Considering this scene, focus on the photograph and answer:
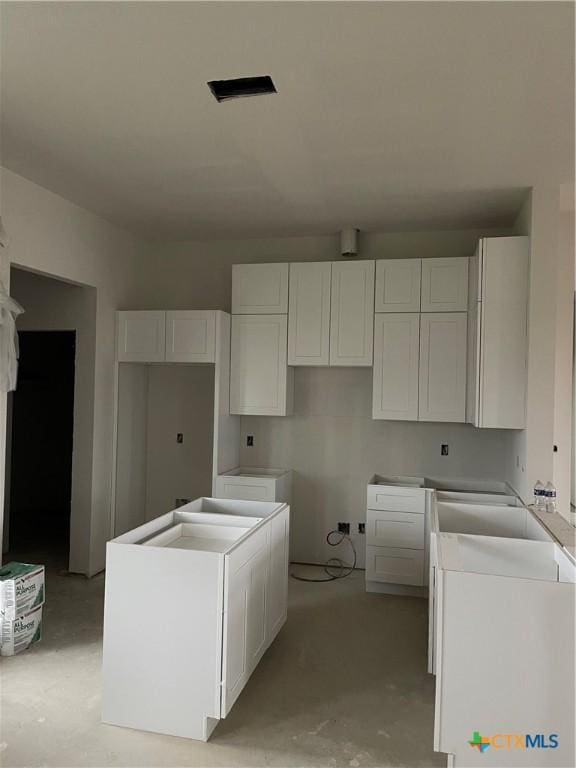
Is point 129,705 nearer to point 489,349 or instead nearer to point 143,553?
point 143,553

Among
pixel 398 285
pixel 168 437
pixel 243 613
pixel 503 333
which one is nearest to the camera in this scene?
pixel 243 613

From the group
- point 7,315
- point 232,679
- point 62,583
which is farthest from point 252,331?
point 232,679

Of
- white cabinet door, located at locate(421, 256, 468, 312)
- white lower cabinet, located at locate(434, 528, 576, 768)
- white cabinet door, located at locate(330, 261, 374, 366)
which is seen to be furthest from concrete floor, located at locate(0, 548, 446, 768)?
white cabinet door, located at locate(421, 256, 468, 312)

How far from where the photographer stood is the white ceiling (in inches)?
80.7

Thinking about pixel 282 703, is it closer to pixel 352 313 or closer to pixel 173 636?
pixel 173 636

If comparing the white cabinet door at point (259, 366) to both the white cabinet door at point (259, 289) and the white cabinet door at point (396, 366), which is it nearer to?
the white cabinet door at point (259, 289)

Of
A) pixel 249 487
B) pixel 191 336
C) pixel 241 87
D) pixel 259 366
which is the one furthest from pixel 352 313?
pixel 241 87

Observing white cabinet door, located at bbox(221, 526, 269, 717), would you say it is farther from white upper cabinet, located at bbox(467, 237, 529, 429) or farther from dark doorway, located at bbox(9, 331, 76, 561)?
dark doorway, located at bbox(9, 331, 76, 561)

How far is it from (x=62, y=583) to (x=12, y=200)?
2.85 meters

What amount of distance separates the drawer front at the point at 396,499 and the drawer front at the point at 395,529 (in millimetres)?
39

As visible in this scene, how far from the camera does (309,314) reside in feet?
15.1

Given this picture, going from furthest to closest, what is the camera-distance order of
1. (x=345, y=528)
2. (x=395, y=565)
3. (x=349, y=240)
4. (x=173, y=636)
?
1. (x=345, y=528)
2. (x=349, y=240)
3. (x=395, y=565)
4. (x=173, y=636)

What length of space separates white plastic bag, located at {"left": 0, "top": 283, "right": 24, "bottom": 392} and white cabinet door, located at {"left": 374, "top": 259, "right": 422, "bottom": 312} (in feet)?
8.72

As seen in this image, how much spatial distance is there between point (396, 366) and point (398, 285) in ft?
2.14
